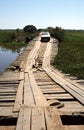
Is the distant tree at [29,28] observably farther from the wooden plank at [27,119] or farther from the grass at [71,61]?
the wooden plank at [27,119]

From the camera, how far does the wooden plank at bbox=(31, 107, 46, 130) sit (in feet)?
16.9

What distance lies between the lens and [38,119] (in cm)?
552

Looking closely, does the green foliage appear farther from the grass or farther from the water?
the grass

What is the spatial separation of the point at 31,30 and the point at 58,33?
28.2 metres

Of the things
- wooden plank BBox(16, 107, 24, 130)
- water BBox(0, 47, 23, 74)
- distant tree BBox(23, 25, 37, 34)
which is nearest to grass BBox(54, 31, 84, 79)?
water BBox(0, 47, 23, 74)

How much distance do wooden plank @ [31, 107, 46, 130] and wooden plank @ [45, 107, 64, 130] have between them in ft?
0.28

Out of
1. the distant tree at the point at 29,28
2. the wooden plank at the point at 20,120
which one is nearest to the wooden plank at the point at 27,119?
the wooden plank at the point at 20,120

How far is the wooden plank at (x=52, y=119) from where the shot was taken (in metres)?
5.12

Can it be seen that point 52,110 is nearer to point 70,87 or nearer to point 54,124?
point 54,124

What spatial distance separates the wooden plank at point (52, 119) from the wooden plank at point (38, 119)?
0.28 ft

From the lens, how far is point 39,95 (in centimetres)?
793

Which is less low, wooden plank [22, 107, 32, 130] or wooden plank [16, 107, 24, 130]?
wooden plank [22, 107, 32, 130]

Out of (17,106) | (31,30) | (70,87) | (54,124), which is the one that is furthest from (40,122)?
(31,30)

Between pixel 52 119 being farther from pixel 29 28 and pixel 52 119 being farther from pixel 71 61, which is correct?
pixel 29 28
